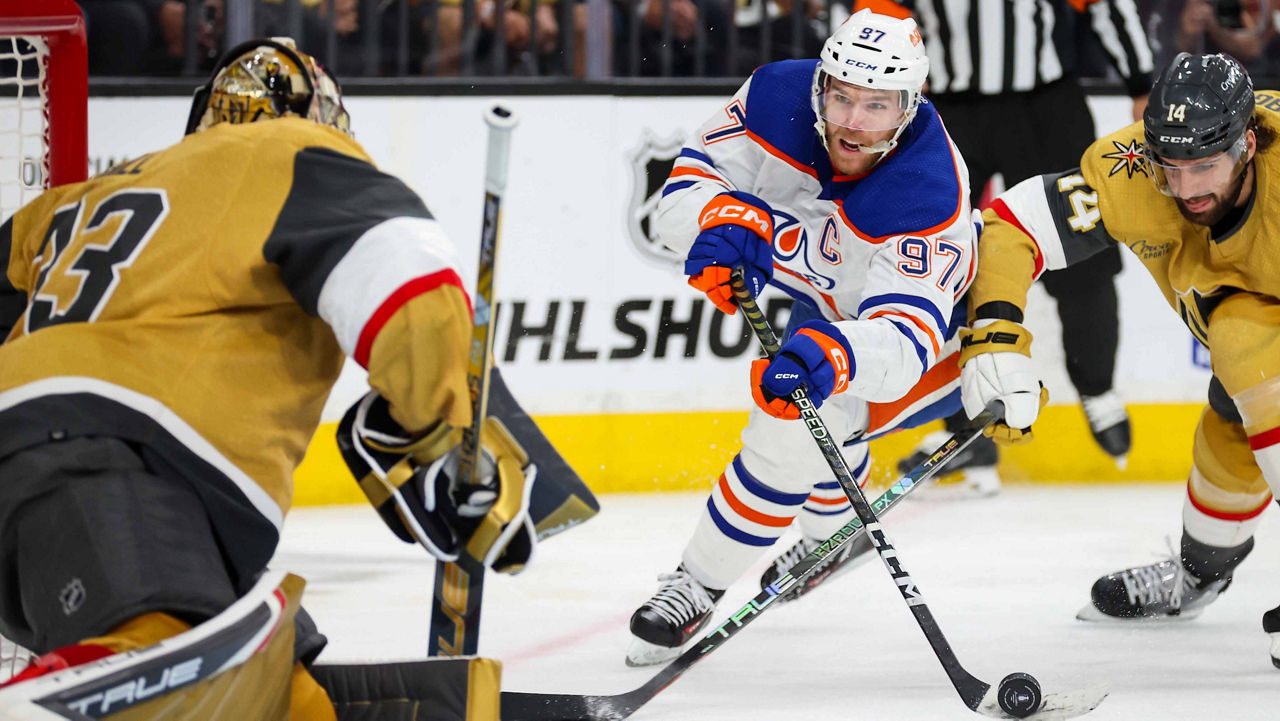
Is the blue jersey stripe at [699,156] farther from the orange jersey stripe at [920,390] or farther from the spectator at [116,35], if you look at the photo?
the spectator at [116,35]

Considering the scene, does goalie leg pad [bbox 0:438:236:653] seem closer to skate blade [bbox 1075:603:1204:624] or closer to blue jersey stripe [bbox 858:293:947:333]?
blue jersey stripe [bbox 858:293:947:333]

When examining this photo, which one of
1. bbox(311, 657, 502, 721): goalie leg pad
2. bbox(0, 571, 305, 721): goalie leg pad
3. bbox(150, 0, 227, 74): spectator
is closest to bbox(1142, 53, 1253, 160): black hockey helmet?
bbox(311, 657, 502, 721): goalie leg pad

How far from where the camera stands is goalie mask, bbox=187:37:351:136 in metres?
1.74

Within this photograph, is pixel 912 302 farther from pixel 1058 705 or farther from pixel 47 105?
pixel 47 105

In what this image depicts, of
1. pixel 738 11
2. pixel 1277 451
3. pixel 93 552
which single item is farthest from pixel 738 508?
pixel 738 11

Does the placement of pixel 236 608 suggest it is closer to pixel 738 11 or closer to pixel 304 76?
pixel 304 76

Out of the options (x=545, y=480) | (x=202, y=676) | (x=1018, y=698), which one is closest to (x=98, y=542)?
(x=202, y=676)

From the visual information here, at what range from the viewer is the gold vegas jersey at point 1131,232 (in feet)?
7.68

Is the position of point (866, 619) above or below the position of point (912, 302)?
below

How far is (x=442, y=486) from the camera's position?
1.62m

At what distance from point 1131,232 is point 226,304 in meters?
1.57

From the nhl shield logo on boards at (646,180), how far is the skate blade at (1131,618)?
5.47 feet

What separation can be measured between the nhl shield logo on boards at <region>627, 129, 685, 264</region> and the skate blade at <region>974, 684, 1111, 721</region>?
2151 millimetres

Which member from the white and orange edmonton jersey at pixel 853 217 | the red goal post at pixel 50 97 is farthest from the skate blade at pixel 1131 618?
the red goal post at pixel 50 97
